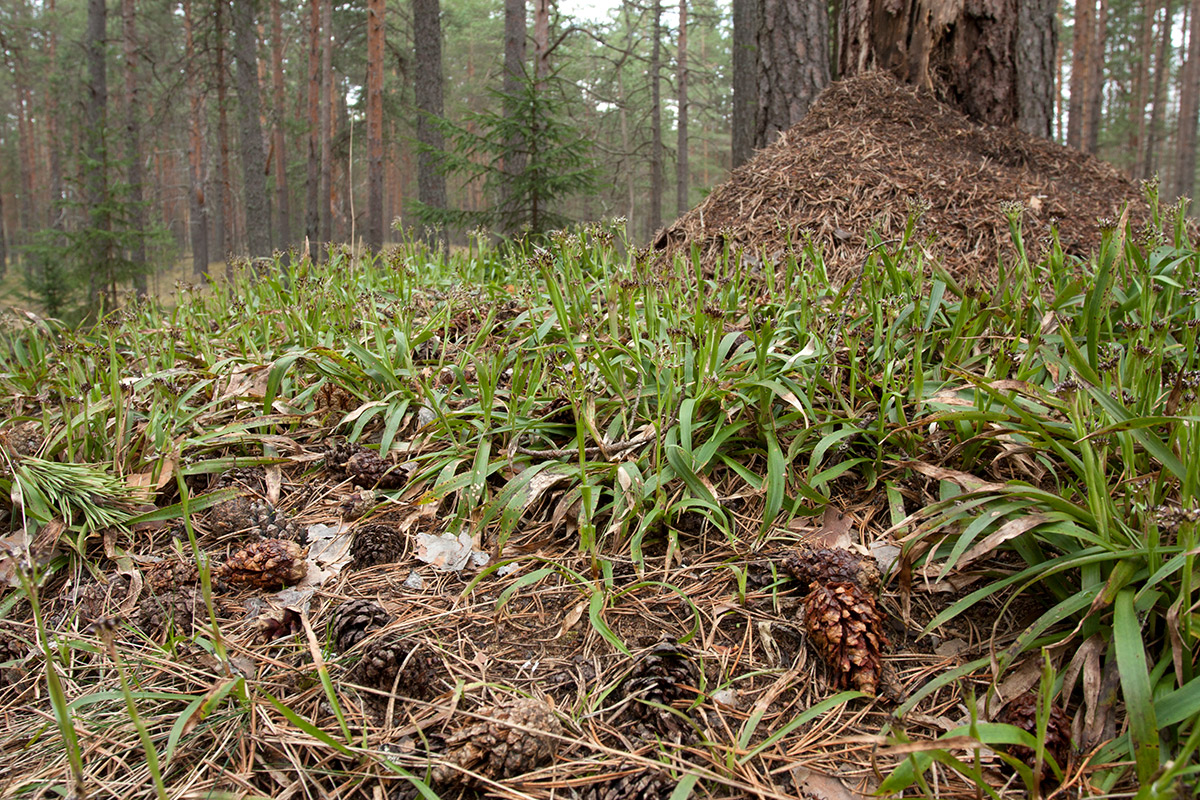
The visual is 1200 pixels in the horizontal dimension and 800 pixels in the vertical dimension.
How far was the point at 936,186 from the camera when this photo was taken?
325 centimetres

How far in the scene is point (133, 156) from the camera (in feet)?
37.8

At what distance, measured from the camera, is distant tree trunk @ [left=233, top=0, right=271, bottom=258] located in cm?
1218

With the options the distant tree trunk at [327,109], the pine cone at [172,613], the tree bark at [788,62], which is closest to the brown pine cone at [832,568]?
the pine cone at [172,613]

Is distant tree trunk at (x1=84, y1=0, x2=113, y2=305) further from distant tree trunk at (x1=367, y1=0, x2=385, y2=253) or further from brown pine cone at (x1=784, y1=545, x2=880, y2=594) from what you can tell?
brown pine cone at (x1=784, y1=545, x2=880, y2=594)

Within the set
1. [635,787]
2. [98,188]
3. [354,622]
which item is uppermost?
[98,188]

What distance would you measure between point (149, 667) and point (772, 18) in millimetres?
5396

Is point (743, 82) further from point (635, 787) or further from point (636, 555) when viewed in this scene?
point (635, 787)

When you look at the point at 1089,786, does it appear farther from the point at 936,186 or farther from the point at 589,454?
the point at 936,186

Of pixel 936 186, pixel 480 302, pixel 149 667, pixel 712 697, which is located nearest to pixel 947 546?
pixel 712 697

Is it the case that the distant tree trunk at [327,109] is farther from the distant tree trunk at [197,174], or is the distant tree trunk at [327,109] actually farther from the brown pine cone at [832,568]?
the brown pine cone at [832,568]

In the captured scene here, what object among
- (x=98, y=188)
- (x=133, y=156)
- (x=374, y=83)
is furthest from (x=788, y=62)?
(x=133, y=156)

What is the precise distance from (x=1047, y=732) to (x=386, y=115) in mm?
18248

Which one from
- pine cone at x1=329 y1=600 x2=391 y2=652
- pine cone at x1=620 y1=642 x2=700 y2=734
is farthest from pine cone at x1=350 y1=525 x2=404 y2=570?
pine cone at x1=620 y1=642 x2=700 y2=734

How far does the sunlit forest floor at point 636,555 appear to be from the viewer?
46.0 inches
